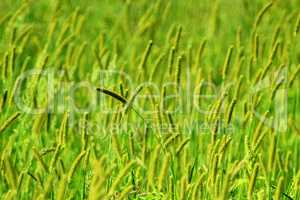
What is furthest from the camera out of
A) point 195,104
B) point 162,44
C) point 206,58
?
point 162,44

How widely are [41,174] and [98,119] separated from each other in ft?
1.74

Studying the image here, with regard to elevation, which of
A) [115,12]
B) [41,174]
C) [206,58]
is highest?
[115,12]

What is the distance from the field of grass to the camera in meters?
1.72

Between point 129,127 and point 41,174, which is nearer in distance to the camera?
point 41,174

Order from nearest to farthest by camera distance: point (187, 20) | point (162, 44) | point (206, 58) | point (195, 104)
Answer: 1. point (195, 104)
2. point (206, 58)
3. point (162, 44)
4. point (187, 20)

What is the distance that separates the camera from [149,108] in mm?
2584

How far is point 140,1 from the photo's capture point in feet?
11.7

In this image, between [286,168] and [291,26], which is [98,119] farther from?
[291,26]

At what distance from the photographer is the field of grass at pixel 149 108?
1.72 m

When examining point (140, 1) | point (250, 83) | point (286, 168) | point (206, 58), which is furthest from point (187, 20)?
point (286, 168)

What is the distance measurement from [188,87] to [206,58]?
0.41 metres

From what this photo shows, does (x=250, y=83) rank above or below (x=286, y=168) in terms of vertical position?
above

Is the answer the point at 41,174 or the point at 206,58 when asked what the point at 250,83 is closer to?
the point at 206,58

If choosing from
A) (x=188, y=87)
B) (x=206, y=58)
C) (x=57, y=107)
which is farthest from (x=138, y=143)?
(x=206, y=58)
